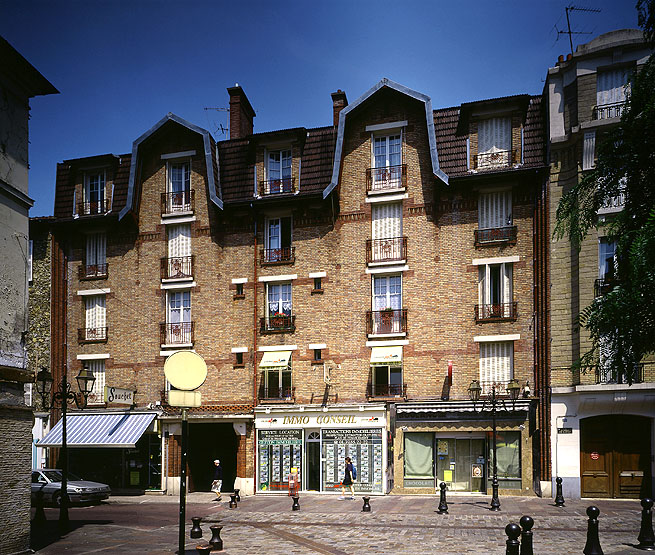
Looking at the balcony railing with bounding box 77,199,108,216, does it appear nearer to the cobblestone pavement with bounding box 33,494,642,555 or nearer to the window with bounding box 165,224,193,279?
the window with bounding box 165,224,193,279

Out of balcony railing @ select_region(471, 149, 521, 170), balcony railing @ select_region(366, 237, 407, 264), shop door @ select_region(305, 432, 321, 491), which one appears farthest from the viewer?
shop door @ select_region(305, 432, 321, 491)

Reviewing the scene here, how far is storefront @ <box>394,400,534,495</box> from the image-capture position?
912 inches

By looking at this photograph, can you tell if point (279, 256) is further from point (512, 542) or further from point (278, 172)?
point (512, 542)

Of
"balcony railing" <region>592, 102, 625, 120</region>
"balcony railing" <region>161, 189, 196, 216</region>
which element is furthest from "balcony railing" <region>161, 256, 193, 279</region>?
"balcony railing" <region>592, 102, 625, 120</region>

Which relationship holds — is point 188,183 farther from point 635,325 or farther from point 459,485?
point 635,325

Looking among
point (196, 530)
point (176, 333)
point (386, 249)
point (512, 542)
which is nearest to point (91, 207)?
point (176, 333)

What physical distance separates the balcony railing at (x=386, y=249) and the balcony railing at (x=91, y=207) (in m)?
11.5

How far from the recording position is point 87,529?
55.5 ft

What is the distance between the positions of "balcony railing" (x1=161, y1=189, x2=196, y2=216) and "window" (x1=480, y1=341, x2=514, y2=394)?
42.5ft

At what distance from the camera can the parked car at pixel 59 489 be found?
22.5m

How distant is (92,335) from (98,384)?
2.05 meters

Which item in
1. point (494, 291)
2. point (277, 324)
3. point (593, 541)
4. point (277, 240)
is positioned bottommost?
point (593, 541)

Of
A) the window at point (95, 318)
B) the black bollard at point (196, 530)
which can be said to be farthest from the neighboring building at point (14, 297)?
the window at point (95, 318)

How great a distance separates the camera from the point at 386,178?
2570cm
